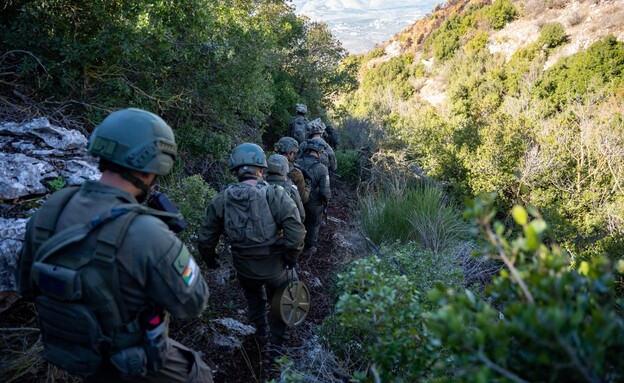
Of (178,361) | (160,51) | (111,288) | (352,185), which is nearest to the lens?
(111,288)

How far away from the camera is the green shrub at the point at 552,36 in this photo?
18.8m

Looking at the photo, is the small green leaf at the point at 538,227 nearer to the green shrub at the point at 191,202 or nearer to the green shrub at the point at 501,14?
the green shrub at the point at 191,202

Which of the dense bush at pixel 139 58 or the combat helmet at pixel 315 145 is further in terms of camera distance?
the combat helmet at pixel 315 145

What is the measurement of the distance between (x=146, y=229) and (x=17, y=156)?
250cm

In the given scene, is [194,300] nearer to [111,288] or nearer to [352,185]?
[111,288]

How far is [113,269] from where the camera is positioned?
5.20 ft

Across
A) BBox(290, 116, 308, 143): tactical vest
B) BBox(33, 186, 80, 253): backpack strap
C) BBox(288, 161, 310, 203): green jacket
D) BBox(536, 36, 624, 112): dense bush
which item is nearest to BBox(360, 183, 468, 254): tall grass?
BBox(288, 161, 310, 203): green jacket

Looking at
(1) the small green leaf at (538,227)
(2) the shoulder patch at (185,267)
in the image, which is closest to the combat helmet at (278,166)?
(2) the shoulder patch at (185,267)

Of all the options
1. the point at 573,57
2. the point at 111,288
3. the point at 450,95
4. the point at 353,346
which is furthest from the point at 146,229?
the point at 573,57

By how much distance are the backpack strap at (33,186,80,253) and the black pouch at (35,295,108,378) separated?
251 millimetres

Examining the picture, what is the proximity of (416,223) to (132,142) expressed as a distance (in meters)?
4.24

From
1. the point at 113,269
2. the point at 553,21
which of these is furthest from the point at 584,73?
the point at 113,269

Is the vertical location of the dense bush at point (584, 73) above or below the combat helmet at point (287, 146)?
above

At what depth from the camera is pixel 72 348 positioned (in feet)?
5.45
